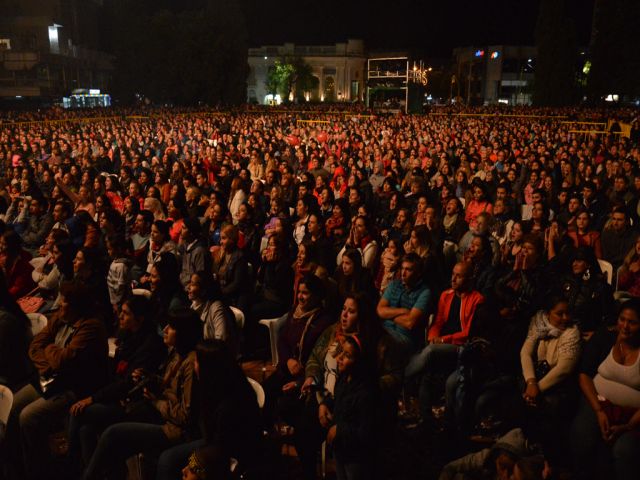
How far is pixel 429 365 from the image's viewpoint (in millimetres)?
4355

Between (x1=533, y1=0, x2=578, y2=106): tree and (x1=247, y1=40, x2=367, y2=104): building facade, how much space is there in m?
50.3

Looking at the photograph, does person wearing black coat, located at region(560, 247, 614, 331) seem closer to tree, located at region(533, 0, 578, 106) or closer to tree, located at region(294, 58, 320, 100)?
tree, located at region(533, 0, 578, 106)

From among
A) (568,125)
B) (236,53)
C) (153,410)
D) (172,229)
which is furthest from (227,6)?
(153,410)

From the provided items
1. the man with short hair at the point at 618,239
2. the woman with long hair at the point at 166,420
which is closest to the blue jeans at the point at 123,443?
the woman with long hair at the point at 166,420

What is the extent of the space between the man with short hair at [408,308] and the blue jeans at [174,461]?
1828mm

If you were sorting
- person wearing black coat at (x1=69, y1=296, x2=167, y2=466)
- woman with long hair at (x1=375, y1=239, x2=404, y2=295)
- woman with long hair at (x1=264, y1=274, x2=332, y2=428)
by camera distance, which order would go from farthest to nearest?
woman with long hair at (x1=375, y1=239, x2=404, y2=295)
woman with long hair at (x1=264, y1=274, x2=332, y2=428)
person wearing black coat at (x1=69, y1=296, x2=167, y2=466)

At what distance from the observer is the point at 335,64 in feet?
328

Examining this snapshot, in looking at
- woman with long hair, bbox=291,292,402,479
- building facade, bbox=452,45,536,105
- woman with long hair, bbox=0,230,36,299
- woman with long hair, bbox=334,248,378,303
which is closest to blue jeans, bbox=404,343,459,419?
woman with long hair, bbox=291,292,402,479

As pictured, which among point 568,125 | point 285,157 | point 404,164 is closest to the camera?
point 404,164

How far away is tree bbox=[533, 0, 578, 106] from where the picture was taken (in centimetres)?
5181

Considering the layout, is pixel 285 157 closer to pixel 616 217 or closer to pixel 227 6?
pixel 616 217

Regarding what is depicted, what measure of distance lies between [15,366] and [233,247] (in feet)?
7.64

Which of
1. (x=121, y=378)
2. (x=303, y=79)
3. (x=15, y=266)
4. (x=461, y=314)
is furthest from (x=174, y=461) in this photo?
(x=303, y=79)

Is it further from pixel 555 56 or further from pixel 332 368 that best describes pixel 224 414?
pixel 555 56
